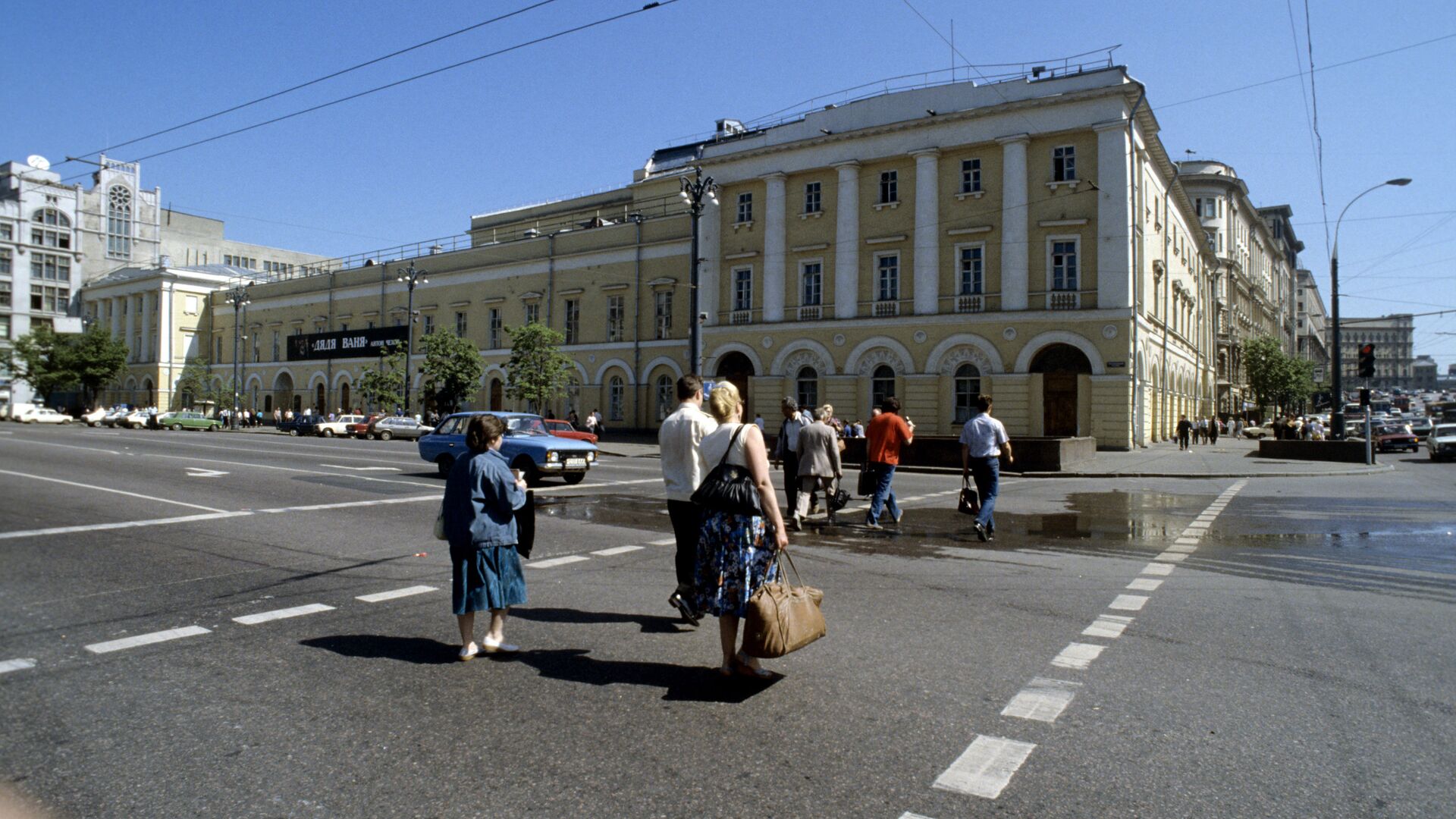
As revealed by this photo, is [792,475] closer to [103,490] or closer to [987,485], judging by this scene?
[987,485]

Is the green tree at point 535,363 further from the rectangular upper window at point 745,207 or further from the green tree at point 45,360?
the green tree at point 45,360

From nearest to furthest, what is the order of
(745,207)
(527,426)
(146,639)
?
(146,639) < (527,426) < (745,207)

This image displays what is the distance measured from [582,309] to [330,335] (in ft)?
78.7

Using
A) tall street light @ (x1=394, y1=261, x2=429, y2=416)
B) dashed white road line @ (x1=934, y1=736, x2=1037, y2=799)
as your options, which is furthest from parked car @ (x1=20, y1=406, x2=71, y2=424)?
dashed white road line @ (x1=934, y1=736, x2=1037, y2=799)

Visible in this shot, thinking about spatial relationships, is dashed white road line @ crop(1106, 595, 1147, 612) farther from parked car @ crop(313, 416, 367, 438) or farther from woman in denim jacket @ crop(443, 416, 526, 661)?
parked car @ crop(313, 416, 367, 438)

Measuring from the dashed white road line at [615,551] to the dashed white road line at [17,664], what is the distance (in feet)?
17.3

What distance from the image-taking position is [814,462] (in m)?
12.5

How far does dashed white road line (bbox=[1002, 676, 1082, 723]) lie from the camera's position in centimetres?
476

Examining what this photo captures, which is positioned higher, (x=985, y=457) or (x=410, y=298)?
(x=410, y=298)

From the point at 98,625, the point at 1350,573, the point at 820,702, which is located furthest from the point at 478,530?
the point at 1350,573

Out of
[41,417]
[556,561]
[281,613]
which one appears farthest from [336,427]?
[281,613]

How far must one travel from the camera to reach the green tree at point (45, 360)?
77.4 metres

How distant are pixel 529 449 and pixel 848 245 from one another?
80.8ft

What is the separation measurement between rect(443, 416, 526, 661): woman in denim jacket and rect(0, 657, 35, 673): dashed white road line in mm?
2695
